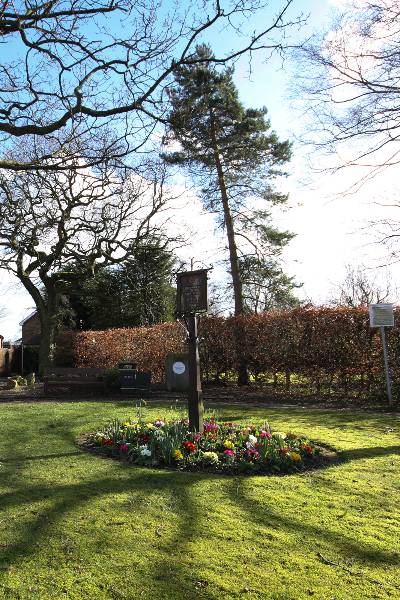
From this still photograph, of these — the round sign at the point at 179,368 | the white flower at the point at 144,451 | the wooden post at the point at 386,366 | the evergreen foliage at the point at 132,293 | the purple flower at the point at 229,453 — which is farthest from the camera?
the evergreen foliage at the point at 132,293

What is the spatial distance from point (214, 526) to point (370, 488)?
2002 millimetres

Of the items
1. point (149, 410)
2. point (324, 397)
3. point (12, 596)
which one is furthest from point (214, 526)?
point (324, 397)

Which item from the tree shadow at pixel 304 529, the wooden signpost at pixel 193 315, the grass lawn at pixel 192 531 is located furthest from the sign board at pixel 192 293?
the tree shadow at pixel 304 529

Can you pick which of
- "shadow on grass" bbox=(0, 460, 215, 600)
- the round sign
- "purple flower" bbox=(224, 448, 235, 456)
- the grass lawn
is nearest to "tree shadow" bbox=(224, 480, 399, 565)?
the grass lawn

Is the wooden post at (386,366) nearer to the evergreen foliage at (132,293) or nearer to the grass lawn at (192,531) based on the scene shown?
the grass lawn at (192,531)

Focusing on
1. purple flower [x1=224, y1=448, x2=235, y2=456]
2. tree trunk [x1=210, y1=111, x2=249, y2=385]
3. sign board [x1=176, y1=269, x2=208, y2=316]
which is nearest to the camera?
purple flower [x1=224, y1=448, x2=235, y2=456]

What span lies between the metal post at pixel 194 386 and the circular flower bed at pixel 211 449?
138mm

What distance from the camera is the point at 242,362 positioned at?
1636 centimetres

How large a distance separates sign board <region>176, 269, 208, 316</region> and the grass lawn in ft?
8.51

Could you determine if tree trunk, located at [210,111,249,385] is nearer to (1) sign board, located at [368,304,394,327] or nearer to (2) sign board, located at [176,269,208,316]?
(1) sign board, located at [368,304,394,327]

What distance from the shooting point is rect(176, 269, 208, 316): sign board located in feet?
25.9

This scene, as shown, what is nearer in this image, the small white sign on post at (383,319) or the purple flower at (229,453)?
the purple flower at (229,453)

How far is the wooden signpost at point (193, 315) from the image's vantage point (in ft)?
24.5

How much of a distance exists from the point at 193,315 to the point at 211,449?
216 centimetres
